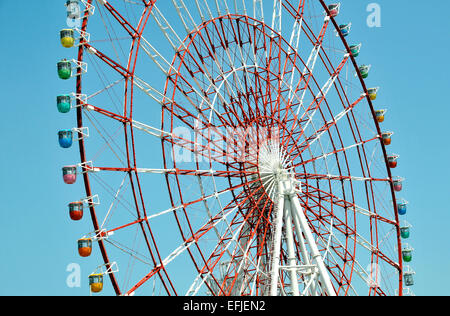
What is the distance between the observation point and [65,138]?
19281 mm

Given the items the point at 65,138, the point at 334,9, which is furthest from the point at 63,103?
the point at 334,9

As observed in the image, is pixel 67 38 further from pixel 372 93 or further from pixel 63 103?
pixel 372 93

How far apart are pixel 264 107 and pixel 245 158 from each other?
9.43 ft

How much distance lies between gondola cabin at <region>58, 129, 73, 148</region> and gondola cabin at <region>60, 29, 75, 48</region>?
8.91 feet

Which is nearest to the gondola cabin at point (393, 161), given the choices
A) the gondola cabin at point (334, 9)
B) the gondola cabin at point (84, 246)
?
the gondola cabin at point (334, 9)

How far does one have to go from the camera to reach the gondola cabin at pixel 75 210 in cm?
1896

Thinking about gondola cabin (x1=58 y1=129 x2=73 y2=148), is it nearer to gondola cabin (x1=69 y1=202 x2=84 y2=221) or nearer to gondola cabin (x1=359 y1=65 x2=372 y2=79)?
gondola cabin (x1=69 y1=202 x2=84 y2=221)

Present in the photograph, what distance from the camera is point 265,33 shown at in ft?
94.7

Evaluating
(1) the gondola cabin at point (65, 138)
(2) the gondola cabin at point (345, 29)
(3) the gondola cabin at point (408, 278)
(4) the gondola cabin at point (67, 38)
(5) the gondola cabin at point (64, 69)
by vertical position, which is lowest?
(3) the gondola cabin at point (408, 278)

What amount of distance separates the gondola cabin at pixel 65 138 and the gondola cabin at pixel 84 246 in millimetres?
2921

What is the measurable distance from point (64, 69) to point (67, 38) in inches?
40.1

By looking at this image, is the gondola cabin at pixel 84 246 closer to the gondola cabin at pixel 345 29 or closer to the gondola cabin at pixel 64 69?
the gondola cabin at pixel 64 69
